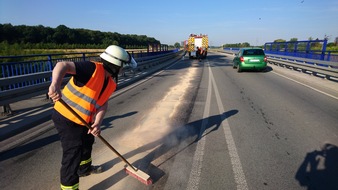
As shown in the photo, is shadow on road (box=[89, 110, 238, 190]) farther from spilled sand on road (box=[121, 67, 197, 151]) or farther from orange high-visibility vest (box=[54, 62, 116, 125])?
orange high-visibility vest (box=[54, 62, 116, 125])

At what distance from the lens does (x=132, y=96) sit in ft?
30.0

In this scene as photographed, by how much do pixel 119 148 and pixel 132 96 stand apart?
16.0 ft

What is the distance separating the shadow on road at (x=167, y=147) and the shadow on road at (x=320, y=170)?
183 centimetres

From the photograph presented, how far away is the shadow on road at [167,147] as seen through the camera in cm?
346

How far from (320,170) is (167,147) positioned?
2.36 meters

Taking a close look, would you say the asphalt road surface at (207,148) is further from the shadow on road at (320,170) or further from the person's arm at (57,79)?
the person's arm at (57,79)

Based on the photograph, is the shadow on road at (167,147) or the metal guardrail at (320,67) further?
the metal guardrail at (320,67)

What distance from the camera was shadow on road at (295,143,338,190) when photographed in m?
3.22

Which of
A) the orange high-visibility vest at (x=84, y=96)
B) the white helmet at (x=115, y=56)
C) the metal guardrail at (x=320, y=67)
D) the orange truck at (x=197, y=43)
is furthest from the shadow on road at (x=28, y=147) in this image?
the orange truck at (x=197, y=43)

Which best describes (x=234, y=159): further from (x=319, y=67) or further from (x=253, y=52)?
(x=253, y=52)

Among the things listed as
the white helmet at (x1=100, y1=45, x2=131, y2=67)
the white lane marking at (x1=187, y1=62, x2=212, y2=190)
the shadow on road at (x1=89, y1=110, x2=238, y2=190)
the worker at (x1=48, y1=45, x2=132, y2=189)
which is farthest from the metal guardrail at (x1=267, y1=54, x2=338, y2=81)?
the worker at (x1=48, y1=45, x2=132, y2=189)

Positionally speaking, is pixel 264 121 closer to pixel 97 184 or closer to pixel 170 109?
pixel 170 109

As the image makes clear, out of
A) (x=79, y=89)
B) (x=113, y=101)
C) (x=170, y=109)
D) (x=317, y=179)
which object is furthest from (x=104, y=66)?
(x=113, y=101)

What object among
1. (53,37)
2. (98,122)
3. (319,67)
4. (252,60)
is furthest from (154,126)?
(53,37)
